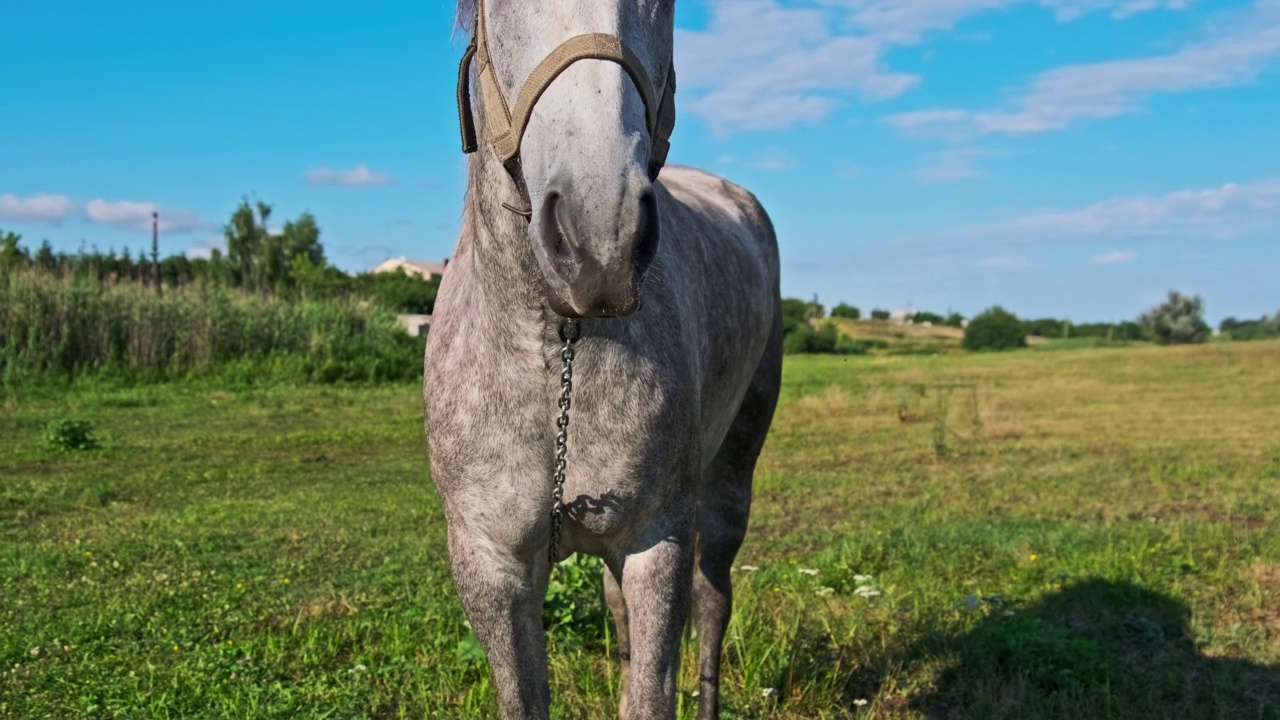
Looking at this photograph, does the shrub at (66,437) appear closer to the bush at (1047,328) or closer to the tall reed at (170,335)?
the tall reed at (170,335)

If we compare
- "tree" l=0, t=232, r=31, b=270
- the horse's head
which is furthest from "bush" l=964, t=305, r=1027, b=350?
the horse's head

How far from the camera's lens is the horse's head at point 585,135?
156 cm

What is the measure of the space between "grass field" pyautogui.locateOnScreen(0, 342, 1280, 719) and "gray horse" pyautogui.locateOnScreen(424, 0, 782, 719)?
4.91 ft

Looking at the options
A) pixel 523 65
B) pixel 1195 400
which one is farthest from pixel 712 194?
pixel 1195 400

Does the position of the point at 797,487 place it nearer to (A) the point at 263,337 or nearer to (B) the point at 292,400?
(B) the point at 292,400

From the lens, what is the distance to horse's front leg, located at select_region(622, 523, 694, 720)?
2.24 m

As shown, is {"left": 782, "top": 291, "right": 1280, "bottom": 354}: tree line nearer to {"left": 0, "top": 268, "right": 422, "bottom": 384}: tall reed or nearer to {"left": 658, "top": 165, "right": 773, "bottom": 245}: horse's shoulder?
{"left": 0, "top": 268, "right": 422, "bottom": 384}: tall reed

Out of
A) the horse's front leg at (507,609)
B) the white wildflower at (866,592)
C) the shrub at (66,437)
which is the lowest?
the white wildflower at (866,592)

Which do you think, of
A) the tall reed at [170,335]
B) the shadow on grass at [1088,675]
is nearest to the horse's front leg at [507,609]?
the shadow on grass at [1088,675]

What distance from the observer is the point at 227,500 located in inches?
305

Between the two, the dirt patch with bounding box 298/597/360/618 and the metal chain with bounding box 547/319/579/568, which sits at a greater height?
the metal chain with bounding box 547/319/579/568

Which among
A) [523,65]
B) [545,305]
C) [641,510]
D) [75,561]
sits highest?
[523,65]

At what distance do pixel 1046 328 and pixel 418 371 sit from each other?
142ft

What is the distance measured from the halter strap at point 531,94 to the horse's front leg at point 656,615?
89 cm
